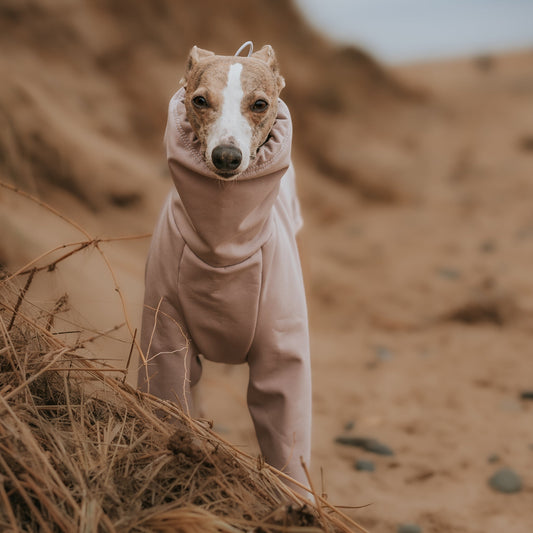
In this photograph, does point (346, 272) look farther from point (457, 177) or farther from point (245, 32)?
point (245, 32)

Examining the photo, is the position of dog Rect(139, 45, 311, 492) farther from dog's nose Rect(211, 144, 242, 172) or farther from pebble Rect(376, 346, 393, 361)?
pebble Rect(376, 346, 393, 361)

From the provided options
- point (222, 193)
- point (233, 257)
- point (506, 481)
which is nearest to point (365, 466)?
point (506, 481)

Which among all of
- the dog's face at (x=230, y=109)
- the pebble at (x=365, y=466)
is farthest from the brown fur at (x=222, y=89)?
the pebble at (x=365, y=466)

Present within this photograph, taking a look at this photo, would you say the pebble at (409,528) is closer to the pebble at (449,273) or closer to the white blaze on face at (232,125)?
the white blaze on face at (232,125)

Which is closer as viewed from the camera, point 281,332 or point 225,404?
point 281,332

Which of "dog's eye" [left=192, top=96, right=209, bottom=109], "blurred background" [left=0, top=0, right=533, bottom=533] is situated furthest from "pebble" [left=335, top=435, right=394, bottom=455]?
"dog's eye" [left=192, top=96, right=209, bottom=109]

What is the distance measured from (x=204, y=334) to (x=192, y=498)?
28.8 inches

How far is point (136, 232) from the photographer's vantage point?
492 centimetres

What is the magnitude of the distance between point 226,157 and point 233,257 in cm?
36

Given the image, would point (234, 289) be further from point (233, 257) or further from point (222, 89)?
point (222, 89)

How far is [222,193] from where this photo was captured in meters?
1.82

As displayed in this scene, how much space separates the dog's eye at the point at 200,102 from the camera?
179cm

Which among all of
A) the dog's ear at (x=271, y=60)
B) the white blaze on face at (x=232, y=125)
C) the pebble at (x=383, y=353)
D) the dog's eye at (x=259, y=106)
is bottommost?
the white blaze on face at (x=232, y=125)

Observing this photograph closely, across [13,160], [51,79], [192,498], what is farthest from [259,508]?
[51,79]
